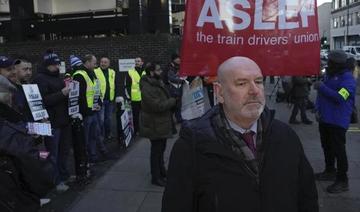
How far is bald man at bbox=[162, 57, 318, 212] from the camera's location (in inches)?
95.3

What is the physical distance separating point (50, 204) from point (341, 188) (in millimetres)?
3751

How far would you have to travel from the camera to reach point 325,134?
678cm

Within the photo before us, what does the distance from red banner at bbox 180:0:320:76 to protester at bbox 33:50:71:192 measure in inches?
115

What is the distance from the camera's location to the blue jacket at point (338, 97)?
20.5ft

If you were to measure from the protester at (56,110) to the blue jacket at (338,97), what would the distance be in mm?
3393

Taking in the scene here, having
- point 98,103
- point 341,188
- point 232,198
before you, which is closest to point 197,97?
point 341,188

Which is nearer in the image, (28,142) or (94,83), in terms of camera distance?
(28,142)

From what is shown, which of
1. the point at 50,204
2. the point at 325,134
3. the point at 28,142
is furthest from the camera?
the point at 325,134

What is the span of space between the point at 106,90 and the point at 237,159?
753cm

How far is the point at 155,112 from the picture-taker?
22.5ft

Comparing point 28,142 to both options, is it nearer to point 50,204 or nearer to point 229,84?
point 229,84

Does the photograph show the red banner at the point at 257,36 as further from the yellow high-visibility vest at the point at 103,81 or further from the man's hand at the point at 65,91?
the yellow high-visibility vest at the point at 103,81

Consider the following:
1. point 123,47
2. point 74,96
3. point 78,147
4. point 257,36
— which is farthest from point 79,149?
point 123,47

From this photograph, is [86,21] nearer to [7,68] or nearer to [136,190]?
[136,190]
